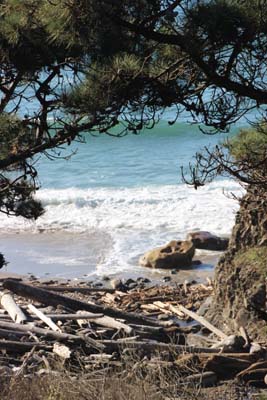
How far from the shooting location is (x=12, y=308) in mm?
8555

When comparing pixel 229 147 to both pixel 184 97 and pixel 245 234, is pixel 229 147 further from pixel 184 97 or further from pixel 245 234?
pixel 245 234

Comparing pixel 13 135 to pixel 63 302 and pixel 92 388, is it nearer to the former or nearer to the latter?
pixel 92 388

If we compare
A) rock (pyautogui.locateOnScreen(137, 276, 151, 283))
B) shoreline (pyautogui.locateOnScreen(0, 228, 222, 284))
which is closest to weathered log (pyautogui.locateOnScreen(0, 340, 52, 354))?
rock (pyautogui.locateOnScreen(137, 276, 151, 283))

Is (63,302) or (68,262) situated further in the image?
(68,262)

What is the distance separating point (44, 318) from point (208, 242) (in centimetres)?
757

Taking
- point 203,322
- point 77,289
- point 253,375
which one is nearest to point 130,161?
point 77,289

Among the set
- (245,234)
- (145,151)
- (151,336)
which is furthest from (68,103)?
(145,151)

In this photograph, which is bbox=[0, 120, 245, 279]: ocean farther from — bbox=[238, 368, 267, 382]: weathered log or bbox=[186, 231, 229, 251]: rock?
bbox=[238, 368, 267, 382]: weathered log

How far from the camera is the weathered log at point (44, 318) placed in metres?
8.05

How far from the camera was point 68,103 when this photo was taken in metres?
5.18

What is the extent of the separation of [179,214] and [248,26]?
1505 cm

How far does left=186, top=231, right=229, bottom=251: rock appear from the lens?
15391 millimetres

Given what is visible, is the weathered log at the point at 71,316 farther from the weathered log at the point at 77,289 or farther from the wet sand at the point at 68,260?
the wet sand at the point at 68,260

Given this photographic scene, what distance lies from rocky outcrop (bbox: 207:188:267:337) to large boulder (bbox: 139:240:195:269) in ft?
14.1
